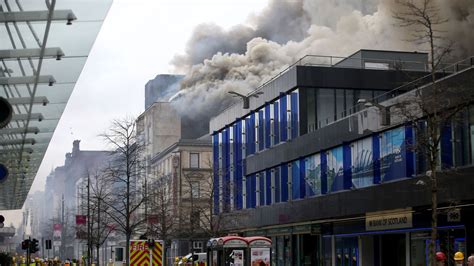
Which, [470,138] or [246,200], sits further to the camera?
[246,200]

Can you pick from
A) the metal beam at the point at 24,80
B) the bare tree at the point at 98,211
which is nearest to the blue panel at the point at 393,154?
the bare tree at the point at 98,211

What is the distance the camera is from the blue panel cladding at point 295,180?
54.8 metres

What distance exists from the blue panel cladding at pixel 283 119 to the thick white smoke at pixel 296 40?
39.3 metres

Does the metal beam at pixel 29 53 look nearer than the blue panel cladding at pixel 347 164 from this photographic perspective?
Yes

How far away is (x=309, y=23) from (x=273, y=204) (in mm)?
76351

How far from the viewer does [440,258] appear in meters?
20.3

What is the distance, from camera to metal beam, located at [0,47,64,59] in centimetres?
1492

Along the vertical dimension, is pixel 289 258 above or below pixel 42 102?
below

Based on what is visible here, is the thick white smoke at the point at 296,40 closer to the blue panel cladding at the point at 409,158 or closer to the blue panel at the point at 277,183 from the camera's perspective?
the blue panel at the point at 277,183

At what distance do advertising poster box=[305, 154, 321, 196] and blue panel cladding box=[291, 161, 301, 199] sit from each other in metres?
1.40

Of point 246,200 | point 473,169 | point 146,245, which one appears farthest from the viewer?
point 246,200

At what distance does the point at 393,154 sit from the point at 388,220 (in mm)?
3192

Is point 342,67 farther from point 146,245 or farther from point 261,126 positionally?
point 146,245

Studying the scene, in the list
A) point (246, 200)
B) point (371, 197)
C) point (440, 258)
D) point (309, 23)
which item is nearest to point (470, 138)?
point (371, 197)
